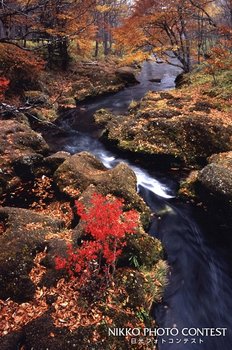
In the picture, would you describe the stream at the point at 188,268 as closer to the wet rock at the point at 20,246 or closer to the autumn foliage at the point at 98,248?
the autumn foliage at the point at 98,248

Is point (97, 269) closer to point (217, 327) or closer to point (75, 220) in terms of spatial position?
point (75, 220)

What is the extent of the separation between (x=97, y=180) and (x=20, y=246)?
11.2ft

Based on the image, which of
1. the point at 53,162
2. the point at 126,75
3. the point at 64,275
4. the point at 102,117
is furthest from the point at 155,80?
the point at 64,275

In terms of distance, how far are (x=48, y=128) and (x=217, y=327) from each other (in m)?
13.5

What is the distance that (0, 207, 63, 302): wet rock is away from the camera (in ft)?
20.0

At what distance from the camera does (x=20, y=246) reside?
261 inches

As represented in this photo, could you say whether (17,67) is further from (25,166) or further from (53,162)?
(25,166)

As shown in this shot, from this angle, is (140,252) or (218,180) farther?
(218,180)

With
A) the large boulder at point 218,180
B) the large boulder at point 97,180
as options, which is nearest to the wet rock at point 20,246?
the large boulder at point 97,180

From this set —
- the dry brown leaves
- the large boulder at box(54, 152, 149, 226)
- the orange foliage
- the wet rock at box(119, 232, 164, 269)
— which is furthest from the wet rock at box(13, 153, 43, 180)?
the orange foliage

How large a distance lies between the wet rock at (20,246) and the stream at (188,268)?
3007mm

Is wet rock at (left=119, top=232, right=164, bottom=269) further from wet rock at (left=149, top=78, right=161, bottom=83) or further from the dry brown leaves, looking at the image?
wet rock at (left=149, top=78, right=161, bottom=83)

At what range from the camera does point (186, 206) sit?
1008 centimetres

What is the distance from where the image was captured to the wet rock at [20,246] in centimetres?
611
